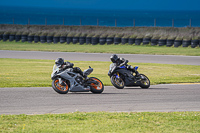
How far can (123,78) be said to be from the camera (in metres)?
14.1

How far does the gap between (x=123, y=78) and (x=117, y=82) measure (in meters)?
0.36

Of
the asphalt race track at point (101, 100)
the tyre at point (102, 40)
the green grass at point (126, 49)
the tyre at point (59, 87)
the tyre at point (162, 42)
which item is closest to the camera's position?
the asphalt race track at point (101, 100)

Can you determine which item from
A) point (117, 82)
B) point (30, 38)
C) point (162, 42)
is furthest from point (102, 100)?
point (30, 38)

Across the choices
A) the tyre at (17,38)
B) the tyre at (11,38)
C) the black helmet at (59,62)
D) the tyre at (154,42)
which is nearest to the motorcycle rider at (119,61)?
the black helmet at (59,62)

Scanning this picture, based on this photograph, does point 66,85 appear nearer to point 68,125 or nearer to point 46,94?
point 46,94

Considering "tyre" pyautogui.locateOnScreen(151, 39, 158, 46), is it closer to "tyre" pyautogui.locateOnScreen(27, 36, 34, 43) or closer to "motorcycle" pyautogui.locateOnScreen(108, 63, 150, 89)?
"tyre" pyautogui.locateOnScreen(27, 36, 34, 43)

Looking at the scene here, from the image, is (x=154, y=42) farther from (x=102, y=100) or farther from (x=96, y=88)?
(x=102, y=100)

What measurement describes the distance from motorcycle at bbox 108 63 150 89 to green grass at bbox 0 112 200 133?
461cm

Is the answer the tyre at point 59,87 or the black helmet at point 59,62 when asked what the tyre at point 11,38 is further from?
the tyre at point 59,87

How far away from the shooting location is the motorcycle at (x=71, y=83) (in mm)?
12484

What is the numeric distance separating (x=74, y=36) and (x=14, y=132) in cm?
3447

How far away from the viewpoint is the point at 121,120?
845 cm

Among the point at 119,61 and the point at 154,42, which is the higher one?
the point at 154,42

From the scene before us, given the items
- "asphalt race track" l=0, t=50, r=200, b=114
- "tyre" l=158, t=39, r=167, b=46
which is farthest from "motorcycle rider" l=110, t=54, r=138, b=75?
"tyre" l=158, t=39, r=167, b=46
